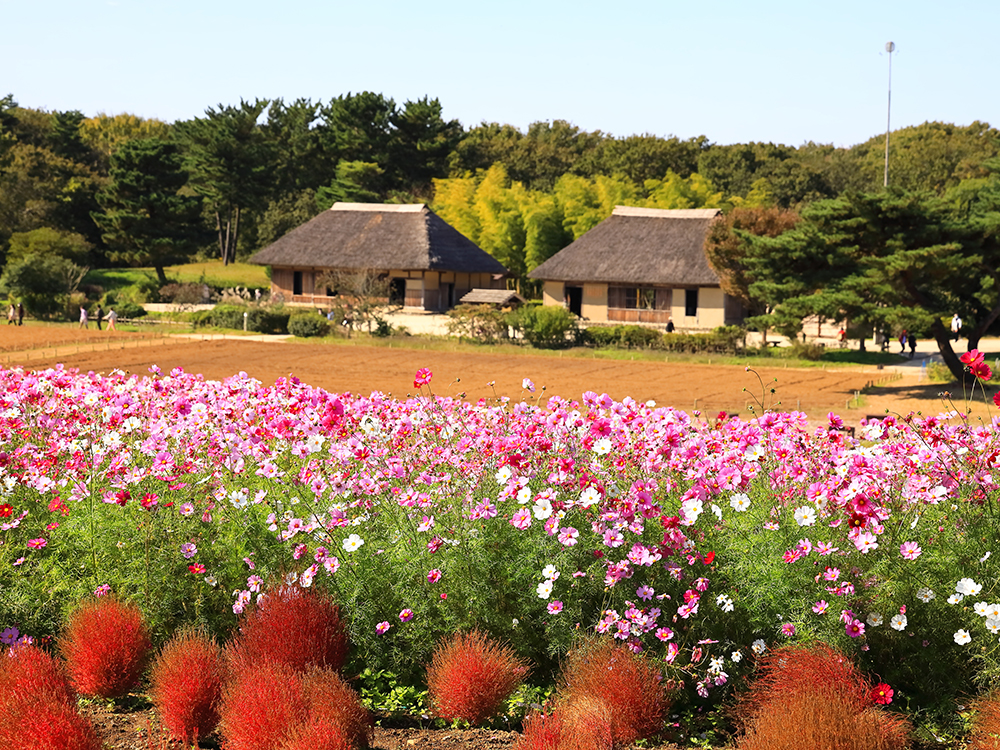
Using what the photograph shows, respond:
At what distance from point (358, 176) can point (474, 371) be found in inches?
1369

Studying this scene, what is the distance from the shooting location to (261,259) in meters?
46.8

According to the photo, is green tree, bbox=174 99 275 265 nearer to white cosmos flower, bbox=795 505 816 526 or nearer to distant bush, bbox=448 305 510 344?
distant bush, bbox=448 305 510 344

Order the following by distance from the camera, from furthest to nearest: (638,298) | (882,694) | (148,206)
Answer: (148,206) < (638,298) < (882,694)

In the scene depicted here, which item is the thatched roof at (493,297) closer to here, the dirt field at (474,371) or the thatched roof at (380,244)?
the thatched roof at (380,244)

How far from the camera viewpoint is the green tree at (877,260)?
21562 mm

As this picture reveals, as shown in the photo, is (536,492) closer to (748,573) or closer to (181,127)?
(748,573)

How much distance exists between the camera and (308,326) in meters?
34.7

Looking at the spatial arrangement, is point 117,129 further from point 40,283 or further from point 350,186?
point 40,283

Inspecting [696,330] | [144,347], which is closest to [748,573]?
[144,347]

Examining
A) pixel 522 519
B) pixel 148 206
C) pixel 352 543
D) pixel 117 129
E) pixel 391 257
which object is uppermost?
pixel 117 129

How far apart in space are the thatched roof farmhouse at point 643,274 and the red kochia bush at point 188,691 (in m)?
34.7

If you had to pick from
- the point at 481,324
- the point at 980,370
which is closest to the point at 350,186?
the point at 481,324

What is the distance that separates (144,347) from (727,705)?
28140mm

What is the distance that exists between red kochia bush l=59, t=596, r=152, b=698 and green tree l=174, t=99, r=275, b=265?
53.3m
